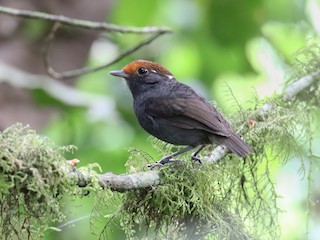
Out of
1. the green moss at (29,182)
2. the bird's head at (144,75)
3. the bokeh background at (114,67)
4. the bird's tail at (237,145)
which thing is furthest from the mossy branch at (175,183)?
the bokeh background at (114,67)

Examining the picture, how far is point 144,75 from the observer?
4195mm

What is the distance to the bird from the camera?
371 centimetres

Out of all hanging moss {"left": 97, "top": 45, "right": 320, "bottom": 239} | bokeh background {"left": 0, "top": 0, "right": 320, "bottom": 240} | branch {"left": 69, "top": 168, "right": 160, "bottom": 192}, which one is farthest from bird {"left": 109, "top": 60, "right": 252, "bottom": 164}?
bokeh background {"left": 0, "top": 0, "right": 320, "bottom": 240}

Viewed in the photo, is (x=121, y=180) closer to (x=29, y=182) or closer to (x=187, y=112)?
(x=29, y=182)

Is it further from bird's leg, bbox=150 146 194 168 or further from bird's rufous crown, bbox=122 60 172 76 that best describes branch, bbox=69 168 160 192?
bird's rufous crown, bbox=122 60 172 76

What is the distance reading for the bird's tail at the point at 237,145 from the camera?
353cm

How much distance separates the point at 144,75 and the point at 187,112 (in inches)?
16.9

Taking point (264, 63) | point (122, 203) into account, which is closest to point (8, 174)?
point (122, 203)

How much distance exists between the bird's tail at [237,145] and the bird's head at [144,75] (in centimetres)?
72

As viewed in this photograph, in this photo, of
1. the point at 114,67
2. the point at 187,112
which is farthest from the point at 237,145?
the point at 114,67

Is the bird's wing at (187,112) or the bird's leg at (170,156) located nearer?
the bird's leg at (170,156)

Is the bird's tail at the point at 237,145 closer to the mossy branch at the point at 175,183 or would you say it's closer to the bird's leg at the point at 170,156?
the mossy branch at the point at 175,183

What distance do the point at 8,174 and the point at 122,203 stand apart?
0.76 metres

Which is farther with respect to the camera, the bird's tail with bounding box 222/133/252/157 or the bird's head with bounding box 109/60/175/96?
the bird's head with bounding box 109/60/175/96
